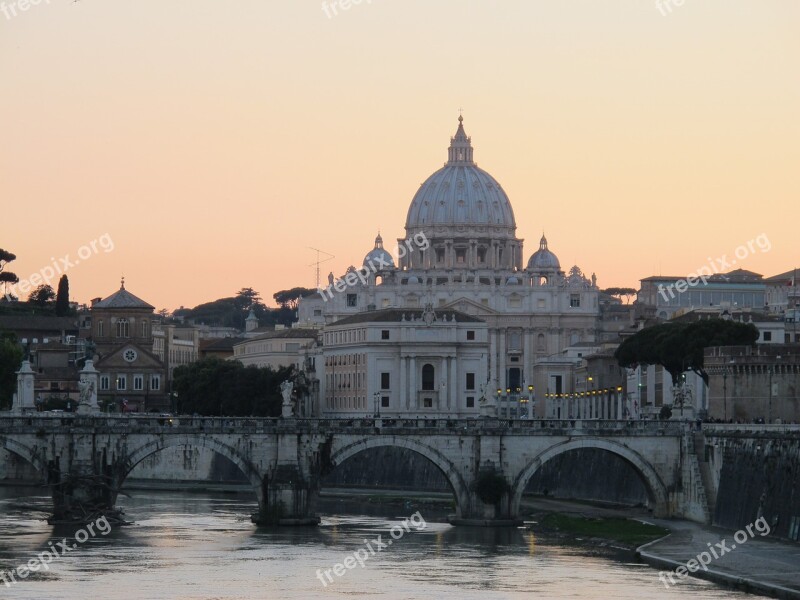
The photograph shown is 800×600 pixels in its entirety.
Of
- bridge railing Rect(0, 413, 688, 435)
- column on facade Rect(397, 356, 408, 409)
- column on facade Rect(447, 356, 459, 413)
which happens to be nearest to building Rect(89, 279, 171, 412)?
column on facade Rect(397, 356, 408, 409)

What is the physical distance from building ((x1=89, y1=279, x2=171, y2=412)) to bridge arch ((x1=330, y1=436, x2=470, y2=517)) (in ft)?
281

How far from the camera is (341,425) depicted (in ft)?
348

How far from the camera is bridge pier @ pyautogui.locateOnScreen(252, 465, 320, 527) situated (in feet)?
342

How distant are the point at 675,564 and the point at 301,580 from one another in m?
12.9

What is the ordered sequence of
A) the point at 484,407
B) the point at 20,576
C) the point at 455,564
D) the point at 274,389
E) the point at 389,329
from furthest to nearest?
the point at 389,329, the point at 274,389, the point at 484,407, the point at 455,564, the point at 20,576

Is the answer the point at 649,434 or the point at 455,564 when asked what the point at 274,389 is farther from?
the point at 455,564

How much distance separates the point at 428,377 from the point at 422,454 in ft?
308

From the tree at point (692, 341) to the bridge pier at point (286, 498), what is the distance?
33.6 m

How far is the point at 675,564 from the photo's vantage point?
8525 cm

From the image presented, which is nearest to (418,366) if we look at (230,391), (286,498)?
(230,391)

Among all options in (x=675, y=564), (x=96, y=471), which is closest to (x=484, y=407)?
(x=96, y=471)

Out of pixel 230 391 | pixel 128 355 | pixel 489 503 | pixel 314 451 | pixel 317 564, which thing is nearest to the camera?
pixel 317 564

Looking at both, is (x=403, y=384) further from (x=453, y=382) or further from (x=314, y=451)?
(x=314, y=451)

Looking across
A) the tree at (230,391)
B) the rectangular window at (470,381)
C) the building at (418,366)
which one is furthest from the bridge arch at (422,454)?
the rectangular window at (470,381)
